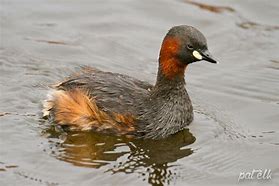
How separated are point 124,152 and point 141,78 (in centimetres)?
221

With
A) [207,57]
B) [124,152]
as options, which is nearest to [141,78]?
[207,57]

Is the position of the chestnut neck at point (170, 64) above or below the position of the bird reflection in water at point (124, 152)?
above

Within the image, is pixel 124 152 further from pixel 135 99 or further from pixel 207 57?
pixel 207 57

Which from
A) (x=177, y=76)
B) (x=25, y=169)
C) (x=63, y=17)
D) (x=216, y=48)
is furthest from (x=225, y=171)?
(x=63, y=17)

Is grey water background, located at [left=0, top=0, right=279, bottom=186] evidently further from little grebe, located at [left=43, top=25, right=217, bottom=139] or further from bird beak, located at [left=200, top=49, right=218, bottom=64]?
bird beak, located at [left=200, top=49, right=218, bottom=64]

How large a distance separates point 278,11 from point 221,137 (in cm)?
423

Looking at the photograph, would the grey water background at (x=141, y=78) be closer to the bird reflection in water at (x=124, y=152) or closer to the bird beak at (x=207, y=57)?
the bird reflection in water at (x=124, y=152)

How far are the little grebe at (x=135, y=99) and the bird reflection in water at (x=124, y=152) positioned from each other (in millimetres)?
109

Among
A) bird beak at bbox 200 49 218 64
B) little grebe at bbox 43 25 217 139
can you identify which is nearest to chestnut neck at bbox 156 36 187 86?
little grebe at bbox 43 25 217 139

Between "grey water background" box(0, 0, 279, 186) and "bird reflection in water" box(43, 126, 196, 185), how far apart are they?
1cm

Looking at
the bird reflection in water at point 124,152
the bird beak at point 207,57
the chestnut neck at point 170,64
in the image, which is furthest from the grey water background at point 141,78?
the bird beak at point 207,57

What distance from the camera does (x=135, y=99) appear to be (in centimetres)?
902

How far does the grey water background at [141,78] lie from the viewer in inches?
321

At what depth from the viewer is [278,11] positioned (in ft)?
41.4
